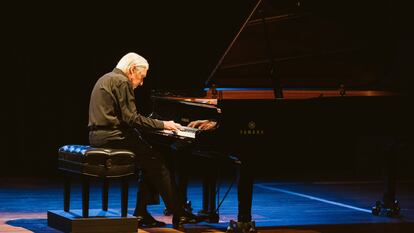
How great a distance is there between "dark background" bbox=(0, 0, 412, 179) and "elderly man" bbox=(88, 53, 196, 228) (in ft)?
9.75

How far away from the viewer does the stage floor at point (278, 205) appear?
6632 millimetres

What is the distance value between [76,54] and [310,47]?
304 centimetres

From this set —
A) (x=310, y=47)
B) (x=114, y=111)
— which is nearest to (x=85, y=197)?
(x=114, y=111)

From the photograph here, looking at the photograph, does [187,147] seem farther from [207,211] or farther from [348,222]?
[348,222]

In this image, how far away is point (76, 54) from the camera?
9.27m

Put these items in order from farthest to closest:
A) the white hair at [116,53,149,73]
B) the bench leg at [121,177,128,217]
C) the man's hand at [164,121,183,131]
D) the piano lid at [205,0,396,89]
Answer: the piano lid at [205,0,396,89] < the white hair at [116,53,149,73] < the man's hand at [164,121,183,131] < the bench leg at [121,177,128,217]

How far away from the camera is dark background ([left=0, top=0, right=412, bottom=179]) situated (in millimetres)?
9117

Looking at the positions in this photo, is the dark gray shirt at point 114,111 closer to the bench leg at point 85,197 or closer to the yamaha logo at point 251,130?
the bench leg at point 85,197

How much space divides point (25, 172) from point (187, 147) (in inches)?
141

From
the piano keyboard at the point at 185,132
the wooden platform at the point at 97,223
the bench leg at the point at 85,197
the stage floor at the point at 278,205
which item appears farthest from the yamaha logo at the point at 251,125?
the bench leg at the point at 85,197

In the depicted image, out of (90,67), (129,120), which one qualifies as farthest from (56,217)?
(90,67)

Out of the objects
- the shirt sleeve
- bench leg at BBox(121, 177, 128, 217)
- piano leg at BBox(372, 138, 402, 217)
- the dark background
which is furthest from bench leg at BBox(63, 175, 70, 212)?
the dark background

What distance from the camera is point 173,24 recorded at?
9367mm

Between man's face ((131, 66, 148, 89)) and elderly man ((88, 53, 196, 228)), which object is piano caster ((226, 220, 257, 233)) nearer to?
elderly man ((88, 53, 196, 228))
